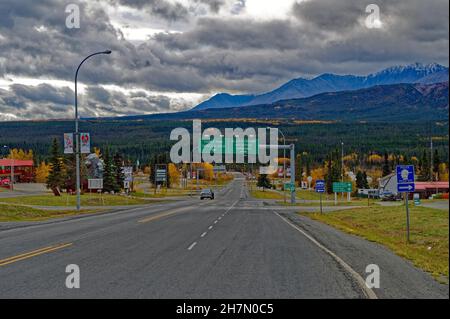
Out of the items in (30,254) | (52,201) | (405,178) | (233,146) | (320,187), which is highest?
(233,146)

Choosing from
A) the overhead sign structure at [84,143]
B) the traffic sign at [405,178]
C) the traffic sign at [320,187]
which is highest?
the overhead sign structure at [84,143]

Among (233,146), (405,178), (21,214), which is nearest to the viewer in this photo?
(405,178)

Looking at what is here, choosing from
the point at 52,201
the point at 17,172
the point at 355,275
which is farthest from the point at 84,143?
the point at 17,172

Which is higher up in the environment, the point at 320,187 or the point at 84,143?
the point at 84,143

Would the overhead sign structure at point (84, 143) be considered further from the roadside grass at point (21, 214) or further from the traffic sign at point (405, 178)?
the traffic sign at point (405, 178)

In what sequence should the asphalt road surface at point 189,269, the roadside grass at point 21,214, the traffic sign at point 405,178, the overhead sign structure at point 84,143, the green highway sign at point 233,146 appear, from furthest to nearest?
the green highway sign at point 233,146, the overhead sign structure at point 84,143, the roadside grass at point 21,214, the traffic sign at point 405,178, the asphalt road surface at point 189,269

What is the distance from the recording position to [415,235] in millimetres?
26203

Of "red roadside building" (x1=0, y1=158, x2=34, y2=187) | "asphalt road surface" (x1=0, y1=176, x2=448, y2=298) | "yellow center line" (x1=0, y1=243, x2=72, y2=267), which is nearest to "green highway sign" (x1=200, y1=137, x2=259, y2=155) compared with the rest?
"asphalt road surface" (x1=0, y1=176, x2=448, y2=298)

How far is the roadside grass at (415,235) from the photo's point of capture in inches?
631

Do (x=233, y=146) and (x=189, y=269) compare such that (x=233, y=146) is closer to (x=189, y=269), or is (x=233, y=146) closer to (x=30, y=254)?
(x=30, y=254)

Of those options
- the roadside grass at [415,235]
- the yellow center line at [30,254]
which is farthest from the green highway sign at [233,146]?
the yellow center line at [30,254]

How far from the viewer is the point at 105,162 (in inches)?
3765
